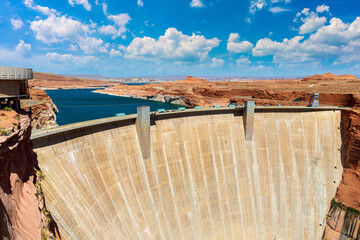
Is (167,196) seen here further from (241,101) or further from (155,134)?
(241,101)

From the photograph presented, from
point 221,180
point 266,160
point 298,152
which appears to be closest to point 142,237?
point 221,180

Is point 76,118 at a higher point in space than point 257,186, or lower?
higher

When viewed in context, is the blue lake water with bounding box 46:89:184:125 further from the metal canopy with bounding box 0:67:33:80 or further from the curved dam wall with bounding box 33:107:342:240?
the metal canopy with bounding box 0:67:33:80

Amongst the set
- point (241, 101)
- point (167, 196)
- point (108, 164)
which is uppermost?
point (241, 101)

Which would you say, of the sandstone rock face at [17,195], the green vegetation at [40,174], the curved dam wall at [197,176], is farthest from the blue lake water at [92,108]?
the sandstone rock face at [17,195]

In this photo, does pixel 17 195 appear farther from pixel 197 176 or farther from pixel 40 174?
pixel 197 176

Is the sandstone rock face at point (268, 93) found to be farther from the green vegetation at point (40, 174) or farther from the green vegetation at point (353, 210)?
the green vegetation at point (40, 174)
